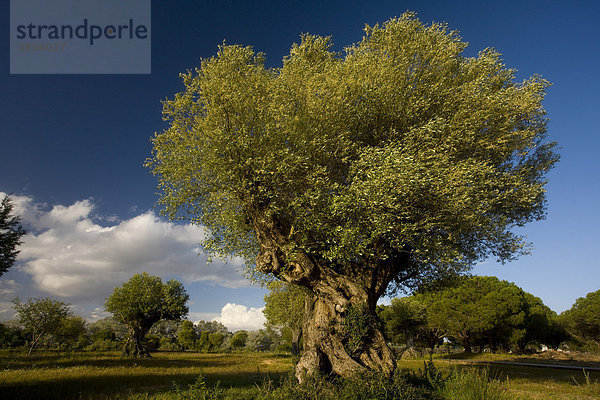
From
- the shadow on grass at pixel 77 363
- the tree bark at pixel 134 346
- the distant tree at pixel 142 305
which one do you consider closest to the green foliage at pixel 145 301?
the distant tree at pixel 142 305

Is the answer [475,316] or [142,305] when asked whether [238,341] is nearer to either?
[142,305]

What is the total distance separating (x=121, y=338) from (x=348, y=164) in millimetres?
86454

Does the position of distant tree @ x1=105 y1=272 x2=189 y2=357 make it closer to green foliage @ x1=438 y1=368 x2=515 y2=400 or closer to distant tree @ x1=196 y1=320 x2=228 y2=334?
green foliage @ x1=438 y1=368 x2=515 y2=400

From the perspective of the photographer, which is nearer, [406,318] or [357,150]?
[357,150]

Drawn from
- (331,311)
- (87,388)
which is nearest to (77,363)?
(87,388)

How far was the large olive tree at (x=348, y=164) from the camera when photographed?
44.2ft

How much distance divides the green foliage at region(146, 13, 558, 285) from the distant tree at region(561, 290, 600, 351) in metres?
65.2

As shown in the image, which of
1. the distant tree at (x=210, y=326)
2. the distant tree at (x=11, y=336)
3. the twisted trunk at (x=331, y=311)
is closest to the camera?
the twisted trunk at (x=331, y=311)

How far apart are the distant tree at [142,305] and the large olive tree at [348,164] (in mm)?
30023

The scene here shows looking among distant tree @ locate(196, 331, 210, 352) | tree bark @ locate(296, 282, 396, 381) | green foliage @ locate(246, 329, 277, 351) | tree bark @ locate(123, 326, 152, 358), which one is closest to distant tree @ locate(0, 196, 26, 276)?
tree bark @ locate(296, 282, 396, 381)

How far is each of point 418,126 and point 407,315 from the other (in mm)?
48262

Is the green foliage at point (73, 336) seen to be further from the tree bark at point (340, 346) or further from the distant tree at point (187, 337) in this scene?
the tree bark at point (340, 346)

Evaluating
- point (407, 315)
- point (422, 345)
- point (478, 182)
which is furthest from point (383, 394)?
point (422, 345)

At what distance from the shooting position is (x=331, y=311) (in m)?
15.1
